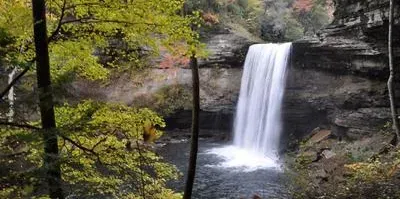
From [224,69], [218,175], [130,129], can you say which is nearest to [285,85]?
[224,69]

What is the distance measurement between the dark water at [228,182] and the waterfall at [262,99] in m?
4.17

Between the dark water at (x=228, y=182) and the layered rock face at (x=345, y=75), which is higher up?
the layered rock face at (x=345, y=75)

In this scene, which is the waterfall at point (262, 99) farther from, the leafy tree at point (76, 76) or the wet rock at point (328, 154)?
the leafy tree at point (76, 76)

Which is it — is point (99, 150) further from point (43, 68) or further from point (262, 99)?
point (262, 99)

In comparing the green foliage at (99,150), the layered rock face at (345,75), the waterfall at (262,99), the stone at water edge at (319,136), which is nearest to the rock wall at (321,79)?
the layered rock face at (345,75)

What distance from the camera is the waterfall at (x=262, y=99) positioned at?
24062 millimetres

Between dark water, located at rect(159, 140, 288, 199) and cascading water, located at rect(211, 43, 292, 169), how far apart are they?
2.87m

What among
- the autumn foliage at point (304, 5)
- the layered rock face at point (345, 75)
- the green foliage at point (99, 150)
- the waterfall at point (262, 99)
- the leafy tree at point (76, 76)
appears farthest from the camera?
the autumn foliage at point (304, 5)

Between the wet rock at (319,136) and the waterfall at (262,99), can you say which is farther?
the waterfall at (262,99)

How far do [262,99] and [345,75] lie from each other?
5.00 metres

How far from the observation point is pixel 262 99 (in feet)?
81.9

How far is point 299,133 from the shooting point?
24.7 metres

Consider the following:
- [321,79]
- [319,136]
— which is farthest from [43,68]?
[321,79]

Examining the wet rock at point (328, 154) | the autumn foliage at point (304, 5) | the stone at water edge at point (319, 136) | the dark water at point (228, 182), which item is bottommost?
the dark water at point (228, 182)
